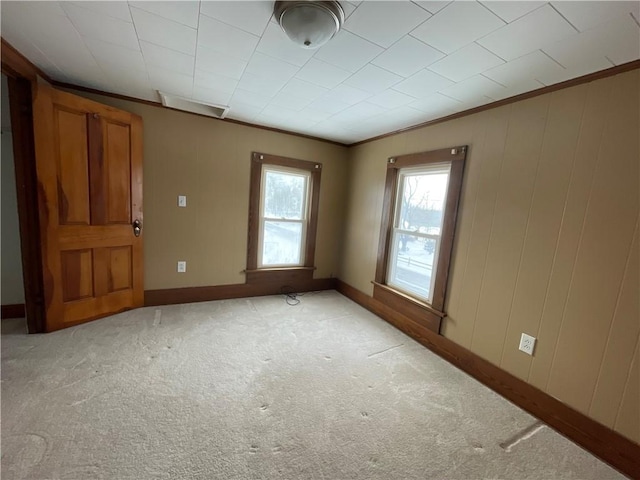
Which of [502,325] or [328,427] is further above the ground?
[502,325]

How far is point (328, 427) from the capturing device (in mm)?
1571

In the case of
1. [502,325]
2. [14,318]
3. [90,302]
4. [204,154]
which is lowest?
[14,318]

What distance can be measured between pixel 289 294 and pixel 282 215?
1.09 metres

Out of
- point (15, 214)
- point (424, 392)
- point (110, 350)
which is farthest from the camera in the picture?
point (15, 214)

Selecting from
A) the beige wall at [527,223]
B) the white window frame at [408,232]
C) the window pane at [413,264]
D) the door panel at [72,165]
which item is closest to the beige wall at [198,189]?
the beige wall at [527,223]

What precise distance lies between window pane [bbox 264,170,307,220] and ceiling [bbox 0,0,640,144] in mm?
1192

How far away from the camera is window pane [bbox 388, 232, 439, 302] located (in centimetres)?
271

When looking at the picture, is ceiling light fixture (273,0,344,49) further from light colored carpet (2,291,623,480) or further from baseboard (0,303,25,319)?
baseboard (0,303,25,319)

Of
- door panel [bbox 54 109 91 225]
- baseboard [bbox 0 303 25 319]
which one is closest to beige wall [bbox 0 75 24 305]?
baseboard [bbox 0 303 25 319]

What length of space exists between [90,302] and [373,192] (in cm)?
318

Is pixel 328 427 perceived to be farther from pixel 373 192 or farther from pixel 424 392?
pixel 373 192

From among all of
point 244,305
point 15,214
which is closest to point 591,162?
point 244,305

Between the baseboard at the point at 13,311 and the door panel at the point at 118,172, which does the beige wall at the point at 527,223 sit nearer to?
the door panel at the point at 118,172

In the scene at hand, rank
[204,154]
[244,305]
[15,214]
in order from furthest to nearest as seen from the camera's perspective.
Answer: [244,305] < [204,154] < [15,214]
